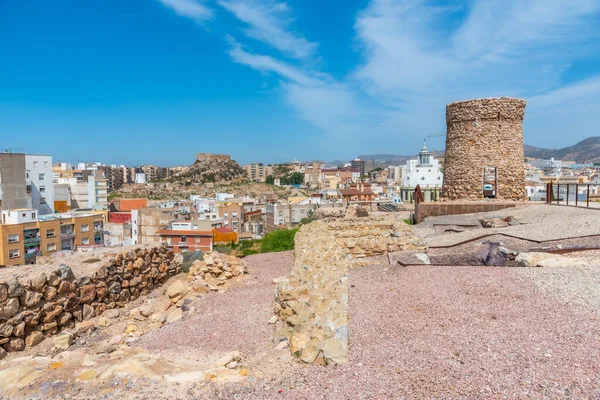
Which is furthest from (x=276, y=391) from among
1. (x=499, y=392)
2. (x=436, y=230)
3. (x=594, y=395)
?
(x=436, y=230)

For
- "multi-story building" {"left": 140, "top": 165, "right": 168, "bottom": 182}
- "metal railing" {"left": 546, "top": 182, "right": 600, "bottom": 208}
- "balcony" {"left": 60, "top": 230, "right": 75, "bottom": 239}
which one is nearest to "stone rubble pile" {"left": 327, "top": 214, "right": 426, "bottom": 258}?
"metal railing" {"left": 546, "top": 182, "right": 600, "bottom": 208}

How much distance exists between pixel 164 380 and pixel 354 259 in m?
6.20

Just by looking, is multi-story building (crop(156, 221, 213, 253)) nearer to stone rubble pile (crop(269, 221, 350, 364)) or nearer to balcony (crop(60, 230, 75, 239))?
balcony (crop(60, 230, 75, 239))

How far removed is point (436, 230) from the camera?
12.8 m

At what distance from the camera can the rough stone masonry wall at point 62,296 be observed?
638 centimetres

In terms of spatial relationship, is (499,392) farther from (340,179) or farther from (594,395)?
(340,179)

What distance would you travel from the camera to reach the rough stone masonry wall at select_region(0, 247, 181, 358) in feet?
20.9

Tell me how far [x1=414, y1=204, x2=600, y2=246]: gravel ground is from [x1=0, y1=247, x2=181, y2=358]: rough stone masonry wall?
7.21 m

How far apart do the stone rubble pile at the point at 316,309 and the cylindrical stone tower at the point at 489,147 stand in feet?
29.6

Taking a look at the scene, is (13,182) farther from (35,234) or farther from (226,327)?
(226,327)

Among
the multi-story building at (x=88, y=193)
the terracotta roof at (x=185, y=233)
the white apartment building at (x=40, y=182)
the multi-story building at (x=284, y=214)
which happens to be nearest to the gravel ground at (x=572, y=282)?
the terracotta roof at (x=185, y=233)

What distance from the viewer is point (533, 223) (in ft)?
37.6

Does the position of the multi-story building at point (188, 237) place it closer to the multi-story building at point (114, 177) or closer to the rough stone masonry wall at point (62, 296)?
the rough stone masonry wall at point (62, 296)

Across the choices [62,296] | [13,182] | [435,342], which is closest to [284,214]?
[13,182]
